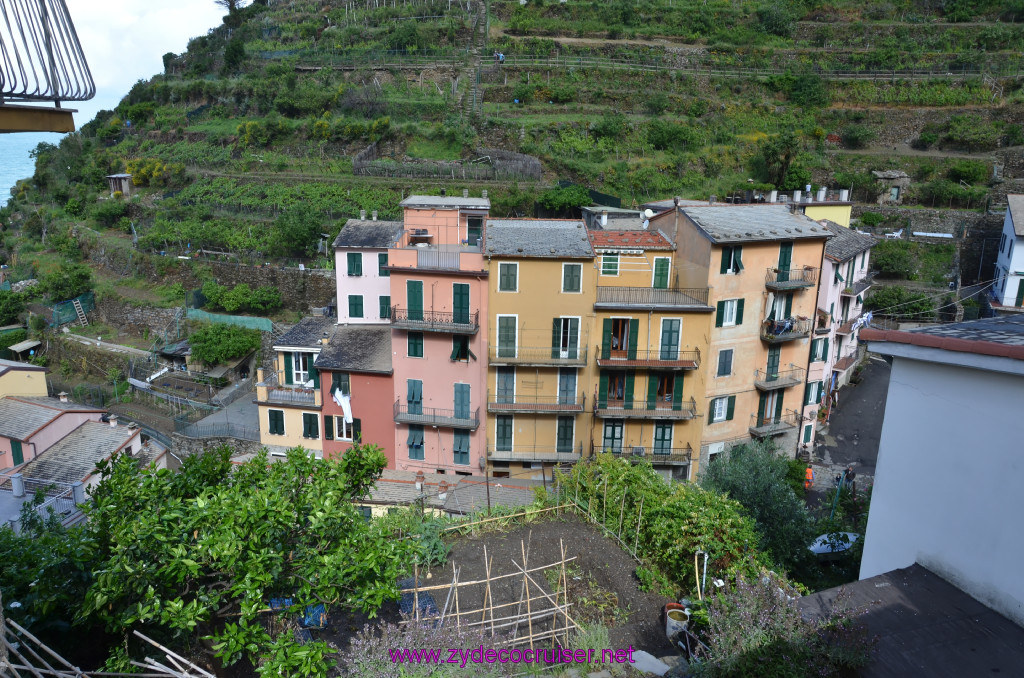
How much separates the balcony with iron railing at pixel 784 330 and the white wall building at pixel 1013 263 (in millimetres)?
15050

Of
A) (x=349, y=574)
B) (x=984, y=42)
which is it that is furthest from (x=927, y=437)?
(x=984, y=42)

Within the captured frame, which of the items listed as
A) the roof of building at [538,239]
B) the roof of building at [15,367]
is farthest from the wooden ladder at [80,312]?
the roof of building at [538,239]

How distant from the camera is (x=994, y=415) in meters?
5.60

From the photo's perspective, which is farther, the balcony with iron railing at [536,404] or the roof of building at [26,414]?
the roof of building at [26,414]

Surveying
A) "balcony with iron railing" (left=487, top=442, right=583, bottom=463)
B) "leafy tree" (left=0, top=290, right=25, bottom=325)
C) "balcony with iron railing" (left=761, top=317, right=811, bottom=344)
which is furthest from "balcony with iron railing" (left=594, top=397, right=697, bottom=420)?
"leafy tree" (left=0, top=290, right=25, bottom=325)

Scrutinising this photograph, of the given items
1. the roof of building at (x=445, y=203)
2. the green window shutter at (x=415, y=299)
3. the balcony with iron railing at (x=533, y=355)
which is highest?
the roof of building at (x=445, y=203)

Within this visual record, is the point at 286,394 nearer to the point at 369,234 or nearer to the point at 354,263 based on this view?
the point at 354,263

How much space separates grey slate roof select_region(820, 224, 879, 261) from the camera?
25.8 meters

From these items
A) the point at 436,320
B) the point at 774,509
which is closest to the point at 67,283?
the point at 436,320

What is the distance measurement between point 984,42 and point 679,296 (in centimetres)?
4663

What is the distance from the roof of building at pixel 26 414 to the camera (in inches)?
918

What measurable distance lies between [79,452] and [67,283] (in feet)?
68.3

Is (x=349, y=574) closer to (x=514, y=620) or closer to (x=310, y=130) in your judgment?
(x=514, y=620)

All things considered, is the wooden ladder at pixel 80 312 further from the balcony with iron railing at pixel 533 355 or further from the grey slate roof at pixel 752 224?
the grey slate roof at pixel 752 224
